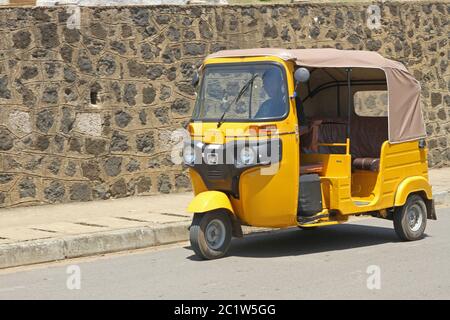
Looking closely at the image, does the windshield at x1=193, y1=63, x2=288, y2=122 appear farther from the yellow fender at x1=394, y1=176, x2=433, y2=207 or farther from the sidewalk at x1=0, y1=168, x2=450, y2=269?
the yellow fender at x1=394, y1=176, x2=433, y2=207

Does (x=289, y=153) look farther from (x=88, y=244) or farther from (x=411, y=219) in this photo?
(x=88, y=244)

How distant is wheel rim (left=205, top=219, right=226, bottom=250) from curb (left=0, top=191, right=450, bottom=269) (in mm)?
1260

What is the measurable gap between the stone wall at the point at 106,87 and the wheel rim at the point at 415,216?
4218mm

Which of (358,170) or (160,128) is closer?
(358,170)

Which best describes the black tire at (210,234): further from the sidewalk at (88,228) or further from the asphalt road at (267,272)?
the sidewalk at (88,228)

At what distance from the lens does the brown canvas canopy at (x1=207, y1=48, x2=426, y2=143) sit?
402 inches

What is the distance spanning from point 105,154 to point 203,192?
3820 millimetres

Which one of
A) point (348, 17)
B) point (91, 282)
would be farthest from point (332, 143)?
point (348, 17)

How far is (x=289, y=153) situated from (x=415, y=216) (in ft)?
7.14

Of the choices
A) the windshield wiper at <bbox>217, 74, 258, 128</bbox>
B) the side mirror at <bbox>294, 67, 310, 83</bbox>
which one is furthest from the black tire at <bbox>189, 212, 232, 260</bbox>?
the side mirror at <bbox>294, 67, 310, 83</bbox>

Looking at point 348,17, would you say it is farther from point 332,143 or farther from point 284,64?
point 284,64

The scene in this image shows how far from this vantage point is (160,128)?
14156 millimetres

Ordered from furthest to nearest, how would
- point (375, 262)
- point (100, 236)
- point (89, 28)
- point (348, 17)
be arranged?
point (348, 17)
point (89, 28)
point (100, 236)
point (375, 262)

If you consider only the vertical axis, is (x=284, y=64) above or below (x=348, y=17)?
below
